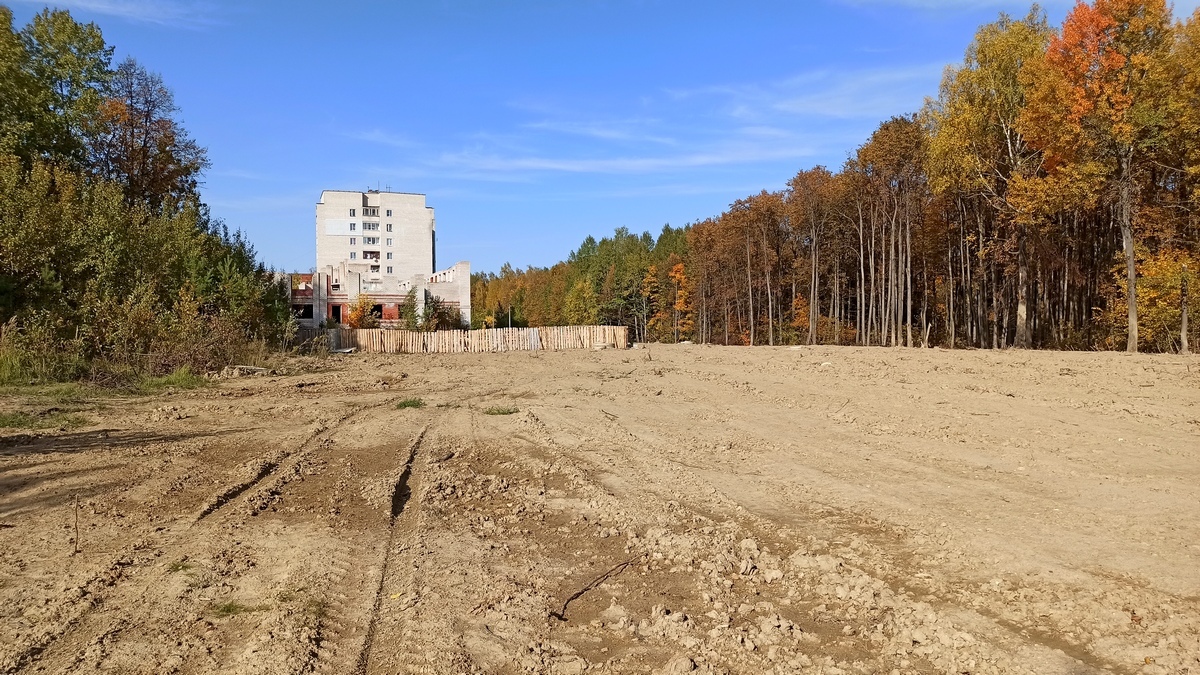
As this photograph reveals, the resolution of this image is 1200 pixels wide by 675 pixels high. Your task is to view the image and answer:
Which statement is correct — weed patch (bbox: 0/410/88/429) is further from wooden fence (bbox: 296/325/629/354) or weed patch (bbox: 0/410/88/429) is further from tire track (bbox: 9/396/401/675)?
wooden fence (bbox: 296/325/629/354)

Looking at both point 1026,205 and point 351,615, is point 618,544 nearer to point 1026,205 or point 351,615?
point 351,615

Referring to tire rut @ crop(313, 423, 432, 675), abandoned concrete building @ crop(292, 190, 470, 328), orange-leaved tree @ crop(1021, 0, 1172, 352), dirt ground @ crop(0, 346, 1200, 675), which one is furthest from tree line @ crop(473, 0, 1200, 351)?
abandoned concrete building @ crop(292, 190, 470, 328)

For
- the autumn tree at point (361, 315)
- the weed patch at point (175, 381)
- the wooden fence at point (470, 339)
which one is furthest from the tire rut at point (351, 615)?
the autumn tree at point (361, 315)

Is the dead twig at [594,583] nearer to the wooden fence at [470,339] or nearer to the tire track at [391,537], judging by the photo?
the tire track at [391,537]

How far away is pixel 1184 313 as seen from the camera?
70.3 ft

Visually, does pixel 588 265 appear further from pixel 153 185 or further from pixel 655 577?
pixel 655 577

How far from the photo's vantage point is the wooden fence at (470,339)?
42.1 m

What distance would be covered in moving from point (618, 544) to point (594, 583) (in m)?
0.80

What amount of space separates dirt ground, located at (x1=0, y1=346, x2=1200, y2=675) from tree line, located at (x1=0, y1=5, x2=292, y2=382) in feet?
30.2

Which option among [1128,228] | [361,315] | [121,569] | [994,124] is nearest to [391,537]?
[121,569]

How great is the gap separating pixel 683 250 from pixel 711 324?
1163 cm

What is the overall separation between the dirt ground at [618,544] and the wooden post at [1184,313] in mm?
13562

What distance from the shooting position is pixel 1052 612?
3729 mm

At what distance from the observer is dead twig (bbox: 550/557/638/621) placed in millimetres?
3973
